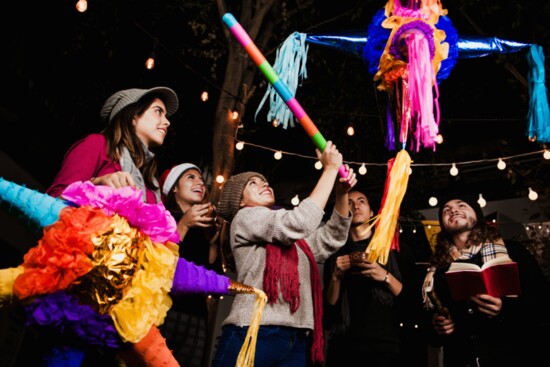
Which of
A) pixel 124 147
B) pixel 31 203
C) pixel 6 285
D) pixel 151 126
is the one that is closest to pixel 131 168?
pixel 124 147

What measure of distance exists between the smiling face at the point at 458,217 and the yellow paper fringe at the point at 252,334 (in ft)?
5.57

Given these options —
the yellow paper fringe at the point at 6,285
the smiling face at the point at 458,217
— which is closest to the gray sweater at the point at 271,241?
the smiling face at the point at 458,217

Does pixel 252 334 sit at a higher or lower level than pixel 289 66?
lower

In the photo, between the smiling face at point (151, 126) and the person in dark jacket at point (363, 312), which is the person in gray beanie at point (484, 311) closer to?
the person in dark jacket at point (363, 312)

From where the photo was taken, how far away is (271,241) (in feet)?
7.02

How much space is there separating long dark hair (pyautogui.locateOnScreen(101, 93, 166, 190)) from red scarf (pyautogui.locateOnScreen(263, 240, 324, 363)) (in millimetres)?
563

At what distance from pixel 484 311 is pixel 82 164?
1.93 m

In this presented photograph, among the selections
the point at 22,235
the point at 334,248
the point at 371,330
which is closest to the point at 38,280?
the point at 334,248

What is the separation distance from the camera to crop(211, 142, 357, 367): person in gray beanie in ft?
6.57

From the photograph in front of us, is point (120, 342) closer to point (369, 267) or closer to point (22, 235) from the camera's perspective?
point (369, 267)

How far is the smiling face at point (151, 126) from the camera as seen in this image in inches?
74.0

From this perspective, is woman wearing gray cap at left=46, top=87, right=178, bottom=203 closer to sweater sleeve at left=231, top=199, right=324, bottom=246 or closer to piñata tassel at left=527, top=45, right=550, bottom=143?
sweater sleeve at left=231, top=199, right=324, bottom=246

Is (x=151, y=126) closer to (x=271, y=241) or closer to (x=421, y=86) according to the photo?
(x=271, y=241)

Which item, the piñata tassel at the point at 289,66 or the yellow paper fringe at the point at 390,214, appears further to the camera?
the piñata tassel at the point at 289,66
